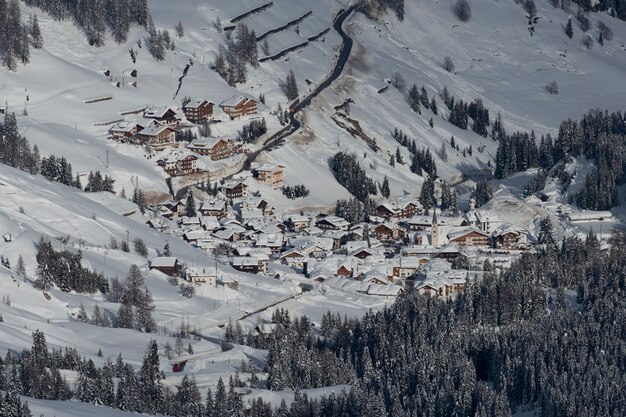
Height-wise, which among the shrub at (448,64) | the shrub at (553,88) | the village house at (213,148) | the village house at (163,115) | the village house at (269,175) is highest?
the shrub at (448,64)

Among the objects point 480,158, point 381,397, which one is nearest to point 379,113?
point 480,158

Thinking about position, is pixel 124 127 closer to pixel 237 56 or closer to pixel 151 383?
pixel 237 56

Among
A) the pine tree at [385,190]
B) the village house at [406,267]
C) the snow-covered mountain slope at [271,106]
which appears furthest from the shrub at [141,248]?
the pine tree at [385,190]

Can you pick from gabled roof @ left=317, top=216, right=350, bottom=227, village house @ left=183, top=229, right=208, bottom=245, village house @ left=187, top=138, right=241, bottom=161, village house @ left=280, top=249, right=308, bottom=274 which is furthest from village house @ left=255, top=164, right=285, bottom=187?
village house @ left=280, top=249, right=308, bottom=274

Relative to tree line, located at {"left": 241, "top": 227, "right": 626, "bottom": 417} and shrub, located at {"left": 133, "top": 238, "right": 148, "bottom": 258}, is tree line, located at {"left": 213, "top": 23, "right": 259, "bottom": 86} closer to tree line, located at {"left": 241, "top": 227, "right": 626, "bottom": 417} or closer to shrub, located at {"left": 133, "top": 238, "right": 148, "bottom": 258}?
shrub, located at {"left": 133, "top": 238, "right": 148, "bottom": 258}

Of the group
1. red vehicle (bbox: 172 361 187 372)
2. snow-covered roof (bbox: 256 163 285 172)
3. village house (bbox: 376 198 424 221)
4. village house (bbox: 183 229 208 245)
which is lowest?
red vehicle (bbox: 172 361 187 372)

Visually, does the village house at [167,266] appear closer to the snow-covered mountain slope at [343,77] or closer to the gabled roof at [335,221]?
the snow-covered mountain slope at [343,77]
